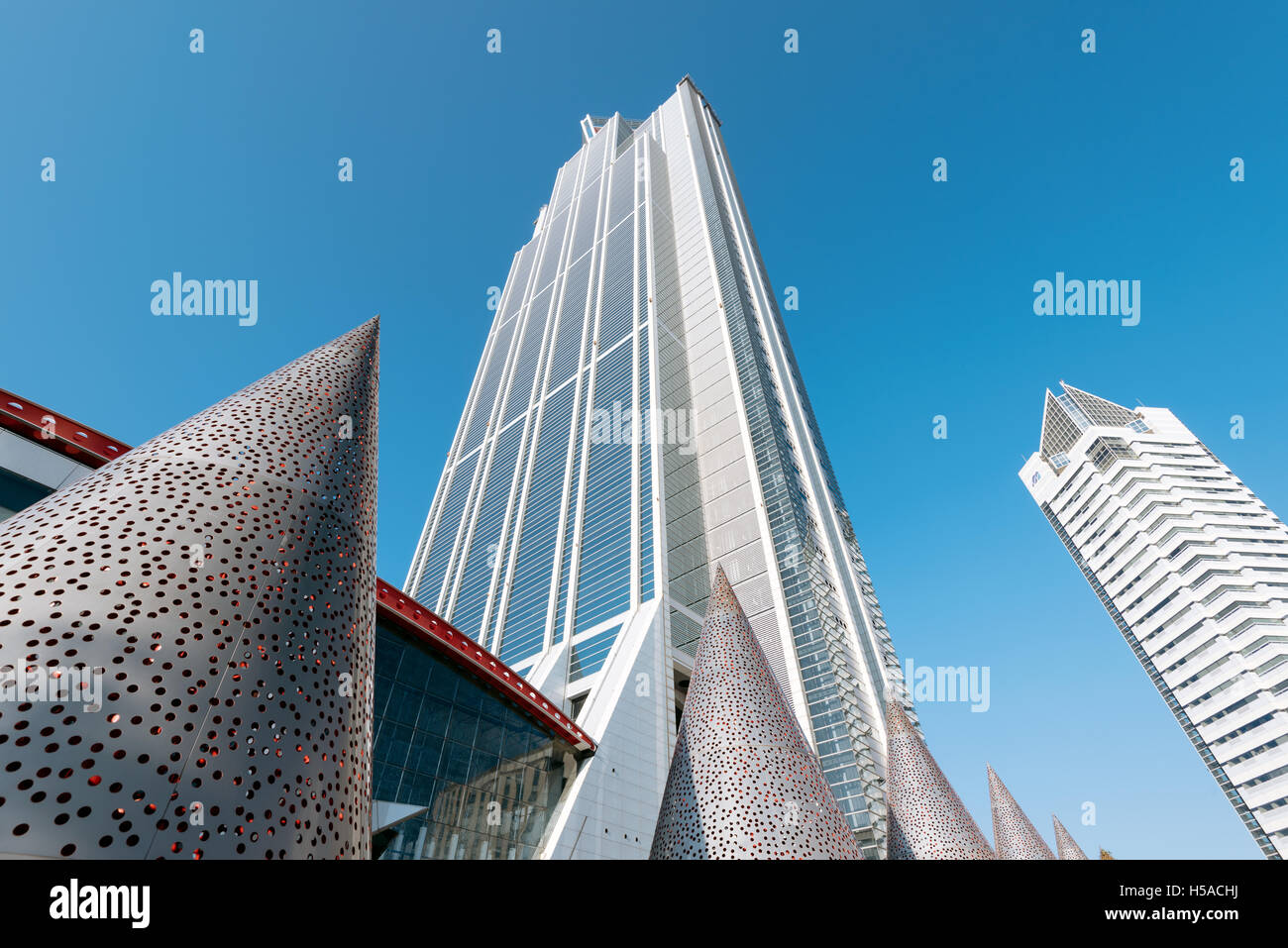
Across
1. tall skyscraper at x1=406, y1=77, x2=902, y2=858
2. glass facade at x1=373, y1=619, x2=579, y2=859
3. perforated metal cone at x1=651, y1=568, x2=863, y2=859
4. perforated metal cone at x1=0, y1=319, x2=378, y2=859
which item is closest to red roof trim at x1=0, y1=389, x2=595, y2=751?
glass facade at x1=373, y1=619, x2=579, y2=859

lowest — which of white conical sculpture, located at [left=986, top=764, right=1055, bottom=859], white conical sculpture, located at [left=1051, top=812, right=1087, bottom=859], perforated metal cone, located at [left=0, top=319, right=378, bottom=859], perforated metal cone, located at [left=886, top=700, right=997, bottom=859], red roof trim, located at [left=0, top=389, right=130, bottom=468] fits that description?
white conical sculpture, located at [left=1051, top=812, right=1087, bottom=859]

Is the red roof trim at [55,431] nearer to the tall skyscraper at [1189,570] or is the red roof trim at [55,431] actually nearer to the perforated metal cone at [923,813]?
the perforated metal cone at [923,813]

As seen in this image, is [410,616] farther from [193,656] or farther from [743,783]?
[193,656]

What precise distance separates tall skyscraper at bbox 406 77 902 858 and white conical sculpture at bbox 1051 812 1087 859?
24.6 feet

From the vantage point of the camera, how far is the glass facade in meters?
18.8

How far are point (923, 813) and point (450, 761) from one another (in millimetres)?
13936

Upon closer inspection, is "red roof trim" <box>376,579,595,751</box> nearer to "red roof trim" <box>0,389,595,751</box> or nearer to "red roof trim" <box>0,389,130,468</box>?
"red roof trim" <box>0,389,595,751</box>

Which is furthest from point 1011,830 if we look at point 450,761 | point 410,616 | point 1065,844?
point 410,616

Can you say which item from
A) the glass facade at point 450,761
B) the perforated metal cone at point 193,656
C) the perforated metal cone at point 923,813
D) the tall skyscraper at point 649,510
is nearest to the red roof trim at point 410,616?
the glass facade at point 450,761

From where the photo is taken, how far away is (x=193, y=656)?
4.25m

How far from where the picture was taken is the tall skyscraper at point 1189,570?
65.4 metres
